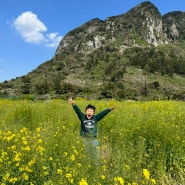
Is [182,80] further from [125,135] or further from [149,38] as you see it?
[125,135]

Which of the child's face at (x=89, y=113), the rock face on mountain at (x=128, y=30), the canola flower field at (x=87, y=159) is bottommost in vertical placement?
the canola flower field at (x=87, y=159)

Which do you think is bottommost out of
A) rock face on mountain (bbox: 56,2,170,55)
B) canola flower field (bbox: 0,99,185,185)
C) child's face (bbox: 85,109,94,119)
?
canola flower field (bbox: 0,99,185,185)

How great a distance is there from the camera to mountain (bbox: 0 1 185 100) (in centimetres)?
7662

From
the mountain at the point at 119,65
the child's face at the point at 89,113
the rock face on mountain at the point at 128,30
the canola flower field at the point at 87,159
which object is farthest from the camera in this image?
the rock face on mountain at the point at 128,30

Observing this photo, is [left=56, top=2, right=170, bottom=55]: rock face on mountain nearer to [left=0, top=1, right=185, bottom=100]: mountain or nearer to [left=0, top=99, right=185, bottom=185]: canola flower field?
[left=0, top=1, right=185, bottom=100]: mountain

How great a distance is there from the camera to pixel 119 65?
104 meters

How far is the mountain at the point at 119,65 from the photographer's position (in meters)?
76.6

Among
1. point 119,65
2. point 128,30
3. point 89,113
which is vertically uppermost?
point 128,30

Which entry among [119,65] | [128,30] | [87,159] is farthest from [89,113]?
[128,30]

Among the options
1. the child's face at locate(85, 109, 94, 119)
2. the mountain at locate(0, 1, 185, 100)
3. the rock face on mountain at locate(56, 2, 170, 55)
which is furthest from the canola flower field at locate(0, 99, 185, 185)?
the rock face on mountain at locate(56, 2, 170, 55)

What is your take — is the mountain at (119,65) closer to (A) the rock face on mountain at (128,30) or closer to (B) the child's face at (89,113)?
(A) the rock face on mountain at (128,30)

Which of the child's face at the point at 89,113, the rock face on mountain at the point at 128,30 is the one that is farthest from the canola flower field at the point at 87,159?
the rock face on mountain at the point at 128,30

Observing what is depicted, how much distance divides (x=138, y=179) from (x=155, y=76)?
92674 mm

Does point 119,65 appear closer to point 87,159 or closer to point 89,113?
point 89,113
